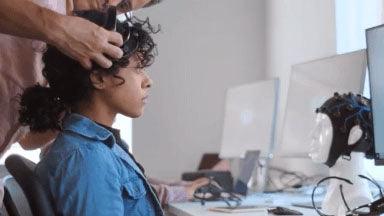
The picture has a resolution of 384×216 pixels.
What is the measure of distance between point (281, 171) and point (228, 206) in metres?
0.86

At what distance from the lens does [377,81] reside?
1424mm

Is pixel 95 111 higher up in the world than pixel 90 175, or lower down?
higher up

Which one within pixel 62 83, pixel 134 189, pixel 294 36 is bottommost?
pixel 134 189

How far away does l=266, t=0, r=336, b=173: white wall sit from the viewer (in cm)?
257

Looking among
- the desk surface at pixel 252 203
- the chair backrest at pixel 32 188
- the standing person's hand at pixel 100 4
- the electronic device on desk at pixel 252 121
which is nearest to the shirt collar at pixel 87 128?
the chair backrest at pixel 32 188

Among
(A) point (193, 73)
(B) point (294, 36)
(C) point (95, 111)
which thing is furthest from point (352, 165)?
(A) point (193, 73)

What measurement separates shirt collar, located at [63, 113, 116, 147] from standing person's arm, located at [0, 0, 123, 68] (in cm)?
20

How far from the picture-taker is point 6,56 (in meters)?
1.26

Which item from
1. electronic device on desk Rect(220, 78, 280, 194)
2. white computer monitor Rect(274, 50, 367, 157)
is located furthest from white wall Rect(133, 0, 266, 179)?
white computer monitor Rect(274, 50, 367, 157)

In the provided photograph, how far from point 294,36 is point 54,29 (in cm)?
202

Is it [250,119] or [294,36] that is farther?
[294,36]

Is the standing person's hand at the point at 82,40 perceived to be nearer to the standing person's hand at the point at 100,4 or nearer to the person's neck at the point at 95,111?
the person's neck at the point at 95,111

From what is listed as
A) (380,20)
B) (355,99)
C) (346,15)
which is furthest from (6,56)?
(346,15)

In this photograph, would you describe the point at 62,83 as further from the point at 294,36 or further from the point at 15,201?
the point at 294,36
